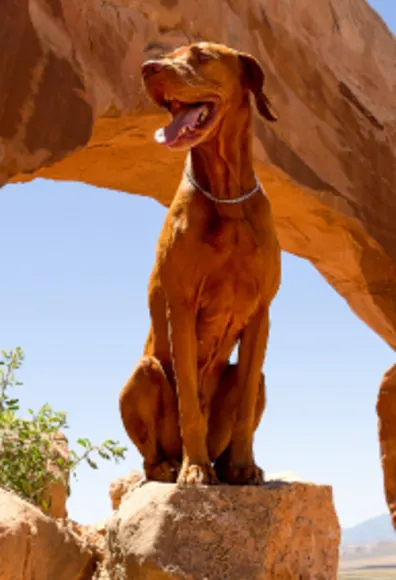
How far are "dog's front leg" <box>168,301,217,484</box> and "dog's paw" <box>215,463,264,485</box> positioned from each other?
95 mm

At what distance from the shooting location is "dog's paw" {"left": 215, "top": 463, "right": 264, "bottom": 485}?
87.3 inches

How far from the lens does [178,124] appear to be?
2076 millimetres

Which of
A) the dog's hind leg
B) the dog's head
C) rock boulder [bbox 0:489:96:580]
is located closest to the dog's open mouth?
the dog's head

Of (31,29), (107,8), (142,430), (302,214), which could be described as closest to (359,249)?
(302,214)

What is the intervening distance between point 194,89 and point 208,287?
55 cm

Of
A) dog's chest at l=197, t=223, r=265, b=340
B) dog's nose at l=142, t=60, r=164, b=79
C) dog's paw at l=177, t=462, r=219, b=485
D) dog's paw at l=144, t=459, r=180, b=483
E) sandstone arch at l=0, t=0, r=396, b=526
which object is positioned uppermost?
sandstone arch at l=0, t=0, r=396, b=526

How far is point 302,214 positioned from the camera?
4.71 meters

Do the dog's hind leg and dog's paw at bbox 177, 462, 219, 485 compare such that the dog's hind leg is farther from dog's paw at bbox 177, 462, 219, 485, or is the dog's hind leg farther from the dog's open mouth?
the dog's open mouth

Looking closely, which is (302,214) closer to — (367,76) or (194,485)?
(367,76)

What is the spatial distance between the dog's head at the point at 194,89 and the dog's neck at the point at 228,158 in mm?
33

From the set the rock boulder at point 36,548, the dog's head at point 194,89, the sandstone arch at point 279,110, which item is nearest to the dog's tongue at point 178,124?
the dog's head at point 194,89

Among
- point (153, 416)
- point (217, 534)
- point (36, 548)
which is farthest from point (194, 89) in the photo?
point (36, 548)

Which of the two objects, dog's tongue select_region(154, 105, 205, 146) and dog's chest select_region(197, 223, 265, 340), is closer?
dog's tongue select_region(154, 105, 205, 146)

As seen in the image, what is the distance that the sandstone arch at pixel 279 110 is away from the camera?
3160mm
